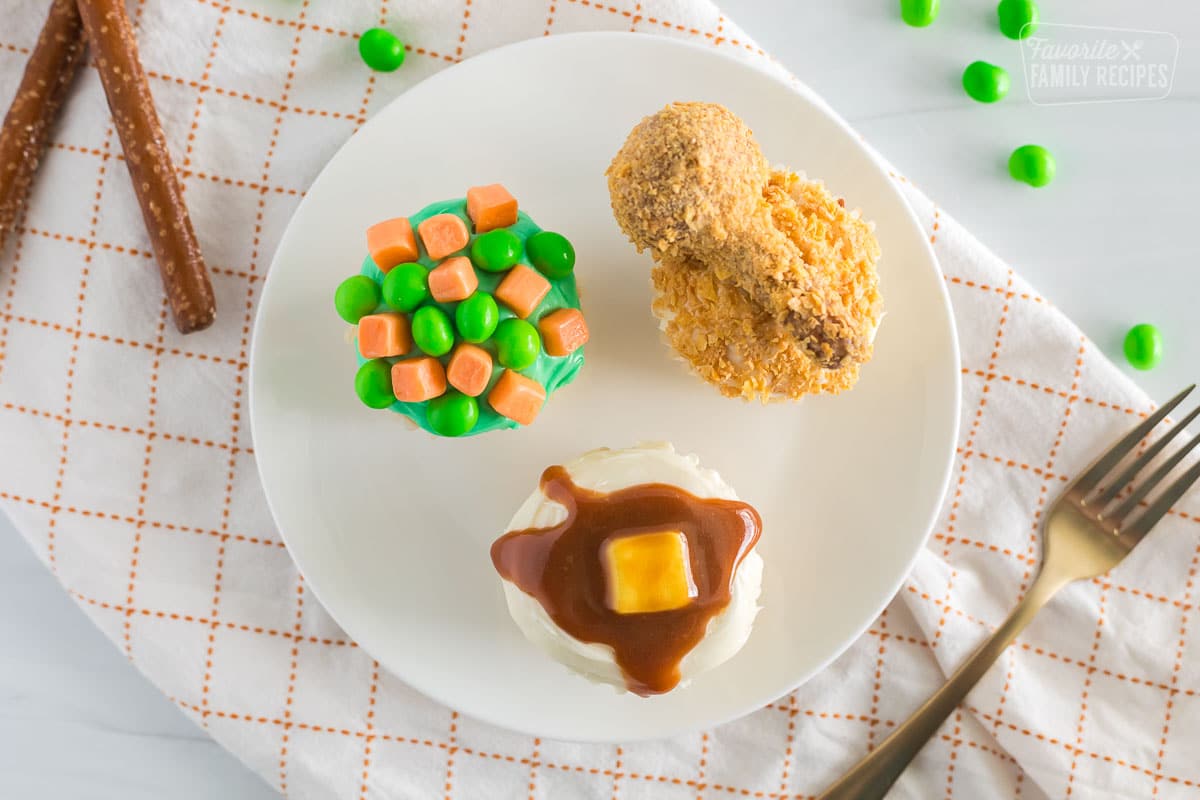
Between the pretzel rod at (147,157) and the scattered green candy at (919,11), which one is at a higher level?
the scattered green candy at (919,11)

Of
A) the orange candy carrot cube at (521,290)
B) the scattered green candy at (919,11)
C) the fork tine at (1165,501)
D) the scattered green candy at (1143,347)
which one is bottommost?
the fork tine at (1165,501)

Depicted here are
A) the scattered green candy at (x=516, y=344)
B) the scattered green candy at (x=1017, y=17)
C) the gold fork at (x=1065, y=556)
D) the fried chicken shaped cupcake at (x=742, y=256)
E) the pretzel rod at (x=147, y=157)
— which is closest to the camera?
the fried chicken shaped cupcake at (x=742, y=256)

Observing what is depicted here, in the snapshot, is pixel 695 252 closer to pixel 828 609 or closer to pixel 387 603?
pixel 828 609

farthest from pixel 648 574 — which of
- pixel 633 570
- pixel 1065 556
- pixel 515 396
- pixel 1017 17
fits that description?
pixel 1017 17

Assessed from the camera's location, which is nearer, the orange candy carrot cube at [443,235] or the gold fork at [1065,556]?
the orange candy carrot cube at [443,235]

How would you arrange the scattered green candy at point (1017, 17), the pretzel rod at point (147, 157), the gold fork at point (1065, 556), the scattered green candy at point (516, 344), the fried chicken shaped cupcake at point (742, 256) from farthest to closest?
the scattered green candy at point (1017, 17) < the gold fork at point (1065, 556) < the pretzel rod at point (147, 157) < the scattered green candy at point (516, 344) < the fried chicken shaped cupcake at point (742, 256)

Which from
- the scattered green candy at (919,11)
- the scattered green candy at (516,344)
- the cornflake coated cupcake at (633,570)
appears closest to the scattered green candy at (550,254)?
the scattered green candy at (516,344)

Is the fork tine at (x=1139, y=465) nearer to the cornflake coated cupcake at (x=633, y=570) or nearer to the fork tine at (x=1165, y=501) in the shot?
the fork tine at (x=1165, y=501)
